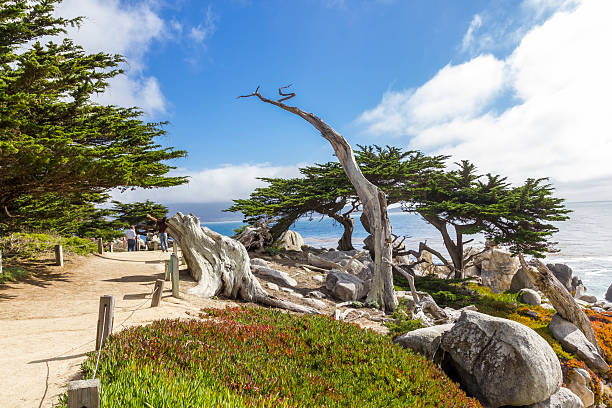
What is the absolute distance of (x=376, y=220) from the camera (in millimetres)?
12938

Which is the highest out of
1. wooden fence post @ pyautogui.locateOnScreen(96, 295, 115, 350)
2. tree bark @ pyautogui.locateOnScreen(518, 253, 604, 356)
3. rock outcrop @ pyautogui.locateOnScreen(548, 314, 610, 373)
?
wooden fence post @ pyautogui.locateOnScreen(96, 295, 115, 350)

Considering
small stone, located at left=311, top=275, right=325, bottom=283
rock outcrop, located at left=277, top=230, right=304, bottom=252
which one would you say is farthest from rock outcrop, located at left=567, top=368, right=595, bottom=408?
rock outcrop, located at left=277, top=230, right=304, bottom=252

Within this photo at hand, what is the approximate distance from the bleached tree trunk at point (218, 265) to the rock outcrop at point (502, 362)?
15.0ft

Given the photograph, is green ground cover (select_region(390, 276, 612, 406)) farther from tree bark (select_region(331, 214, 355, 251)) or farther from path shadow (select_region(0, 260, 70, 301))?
path shadow (select_region(0, 260, 70, 301))

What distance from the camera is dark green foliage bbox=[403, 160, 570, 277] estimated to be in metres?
16.3

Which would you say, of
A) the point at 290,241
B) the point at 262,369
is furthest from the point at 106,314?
the point at 290,241

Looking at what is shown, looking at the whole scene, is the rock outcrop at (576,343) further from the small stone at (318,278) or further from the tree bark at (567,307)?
the small stone at (318,278)

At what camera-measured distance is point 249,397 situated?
3.89 metres

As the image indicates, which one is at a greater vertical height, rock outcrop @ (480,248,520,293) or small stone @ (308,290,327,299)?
small stone @ (308,290,327,299)

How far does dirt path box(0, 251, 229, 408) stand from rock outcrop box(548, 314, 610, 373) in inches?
396

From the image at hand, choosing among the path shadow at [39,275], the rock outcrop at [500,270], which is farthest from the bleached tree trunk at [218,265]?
the rock outcrop at [500,270]

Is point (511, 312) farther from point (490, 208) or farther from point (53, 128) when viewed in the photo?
point (53, 128)

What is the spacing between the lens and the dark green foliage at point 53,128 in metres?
8.28

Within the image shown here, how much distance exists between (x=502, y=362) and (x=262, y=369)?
15.7 feet
